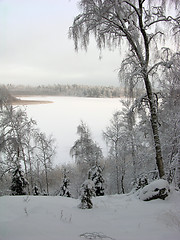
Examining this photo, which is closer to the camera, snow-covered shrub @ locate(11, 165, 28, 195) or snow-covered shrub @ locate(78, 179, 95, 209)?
snow-covered shrub @ locate(78, 179, 95, 209)

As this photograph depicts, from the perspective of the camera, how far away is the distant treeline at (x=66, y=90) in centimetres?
562

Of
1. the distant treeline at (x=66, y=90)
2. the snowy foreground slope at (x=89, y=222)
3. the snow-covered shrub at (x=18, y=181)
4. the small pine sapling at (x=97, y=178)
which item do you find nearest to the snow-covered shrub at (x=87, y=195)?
the snowy foreground slope at (x=89, y=222)

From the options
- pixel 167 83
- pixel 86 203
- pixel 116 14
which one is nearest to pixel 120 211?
pixel 86 203

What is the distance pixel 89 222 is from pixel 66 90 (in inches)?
320

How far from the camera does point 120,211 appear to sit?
188 inches

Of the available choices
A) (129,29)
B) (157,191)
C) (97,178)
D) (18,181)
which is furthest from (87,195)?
(97,178)

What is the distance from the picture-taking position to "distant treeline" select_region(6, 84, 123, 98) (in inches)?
221

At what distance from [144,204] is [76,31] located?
20.6 feet

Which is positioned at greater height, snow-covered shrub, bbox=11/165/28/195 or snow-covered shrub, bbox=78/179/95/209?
snow-covered shrub, bbox=78/179/95/209

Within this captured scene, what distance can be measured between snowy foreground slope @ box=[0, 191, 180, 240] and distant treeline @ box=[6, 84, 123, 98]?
3505 mm

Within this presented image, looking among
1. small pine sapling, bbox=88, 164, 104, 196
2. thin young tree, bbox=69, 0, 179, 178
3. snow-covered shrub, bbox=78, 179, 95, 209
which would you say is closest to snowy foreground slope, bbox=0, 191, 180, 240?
snow-covered shrub, bbox=78, 179, 95, 209

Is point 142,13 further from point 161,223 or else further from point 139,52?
point 161,223

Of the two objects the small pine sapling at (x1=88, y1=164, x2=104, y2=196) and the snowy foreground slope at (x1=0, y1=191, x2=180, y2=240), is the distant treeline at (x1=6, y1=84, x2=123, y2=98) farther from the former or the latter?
the small pine sapling at (x1=88, y1=164, x2=104, y2=196)

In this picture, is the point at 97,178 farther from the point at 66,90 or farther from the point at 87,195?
the point at 87,195
